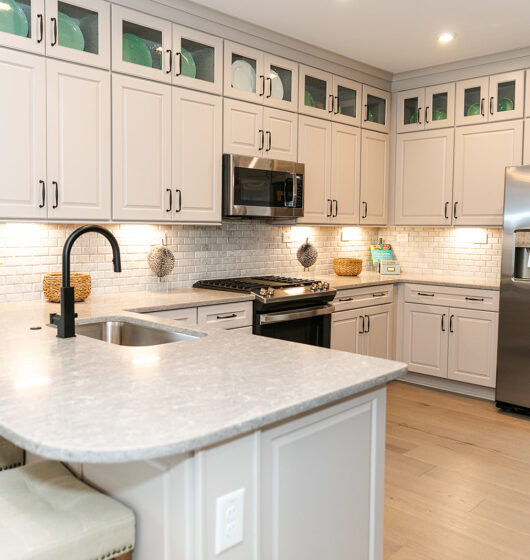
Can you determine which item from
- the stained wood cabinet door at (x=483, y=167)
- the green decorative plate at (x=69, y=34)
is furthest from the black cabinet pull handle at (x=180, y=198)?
the stained wood cabinet door at (x=483, y=167)

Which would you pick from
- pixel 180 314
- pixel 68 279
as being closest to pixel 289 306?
pixel 180 314

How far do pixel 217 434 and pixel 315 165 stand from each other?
360 cm

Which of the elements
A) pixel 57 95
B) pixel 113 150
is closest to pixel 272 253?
pixel 113 150

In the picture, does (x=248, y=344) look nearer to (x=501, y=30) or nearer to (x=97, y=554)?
(x=97, y=554)

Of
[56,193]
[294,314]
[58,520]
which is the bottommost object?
[58,520]

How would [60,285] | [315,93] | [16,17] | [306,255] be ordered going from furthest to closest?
[306,255]
[315,93]
[60,285]
[16,17]

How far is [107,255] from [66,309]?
64.9 inches

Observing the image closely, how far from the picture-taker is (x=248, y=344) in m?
2.02

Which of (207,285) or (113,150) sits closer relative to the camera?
(113,150)

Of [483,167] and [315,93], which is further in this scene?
[483,167]

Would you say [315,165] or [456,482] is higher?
[315,165]

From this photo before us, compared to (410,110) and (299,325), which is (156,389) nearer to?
(299,325)

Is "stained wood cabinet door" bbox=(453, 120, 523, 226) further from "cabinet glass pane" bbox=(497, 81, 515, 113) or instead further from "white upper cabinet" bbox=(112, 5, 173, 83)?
"white upper cabinet" bbox=(112, 5, 173, 83)

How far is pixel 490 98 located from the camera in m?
4.62
